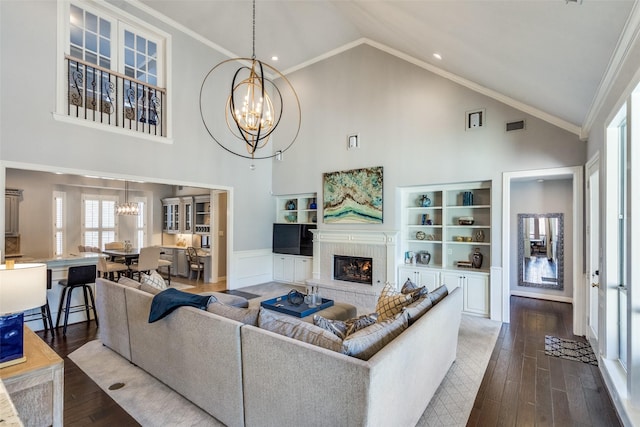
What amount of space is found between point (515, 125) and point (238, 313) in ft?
16.3

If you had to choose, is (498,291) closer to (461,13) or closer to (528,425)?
(528,425)

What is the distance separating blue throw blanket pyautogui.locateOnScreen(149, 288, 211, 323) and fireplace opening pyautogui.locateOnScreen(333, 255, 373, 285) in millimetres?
4113

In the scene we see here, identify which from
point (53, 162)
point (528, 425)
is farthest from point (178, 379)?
point (53, 162)

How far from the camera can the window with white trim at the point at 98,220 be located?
332 inches

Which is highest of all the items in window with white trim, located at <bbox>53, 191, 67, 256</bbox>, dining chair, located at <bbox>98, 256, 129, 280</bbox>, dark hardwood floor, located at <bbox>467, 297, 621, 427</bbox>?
window with white trim, located at <bbox>53, 191, 67, 256</bbox>

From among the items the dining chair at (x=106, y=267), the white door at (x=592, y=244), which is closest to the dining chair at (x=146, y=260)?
the dining chair at (x=106, y=267)

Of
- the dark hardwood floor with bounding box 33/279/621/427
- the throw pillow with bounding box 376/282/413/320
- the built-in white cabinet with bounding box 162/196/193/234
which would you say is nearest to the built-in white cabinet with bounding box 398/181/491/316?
the dark hardwood floor with bounding box 33/279/621/427

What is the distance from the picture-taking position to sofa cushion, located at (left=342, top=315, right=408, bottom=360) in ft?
5.89

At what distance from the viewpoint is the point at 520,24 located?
264cm

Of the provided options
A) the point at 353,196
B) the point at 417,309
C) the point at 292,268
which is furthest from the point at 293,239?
the point at 417,309

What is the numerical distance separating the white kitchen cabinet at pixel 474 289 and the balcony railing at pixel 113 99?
5.98 metres

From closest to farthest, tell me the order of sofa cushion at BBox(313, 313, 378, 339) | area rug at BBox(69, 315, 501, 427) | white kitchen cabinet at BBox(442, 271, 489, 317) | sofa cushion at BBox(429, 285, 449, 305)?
sofa cushion at BBox(313, 313, 378, 339)
area rug at BBox(69, 315, 501, 427)
sofa cushion at BBox(429, 285, 449, 305)
white kitchen cabinet at BBox(442, 271, 489, 317)

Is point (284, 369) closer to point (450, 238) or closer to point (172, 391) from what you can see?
point (172, 391)

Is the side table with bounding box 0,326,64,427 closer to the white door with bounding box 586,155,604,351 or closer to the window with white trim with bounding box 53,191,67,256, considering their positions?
the white door with bounding box 586,155,604,351
